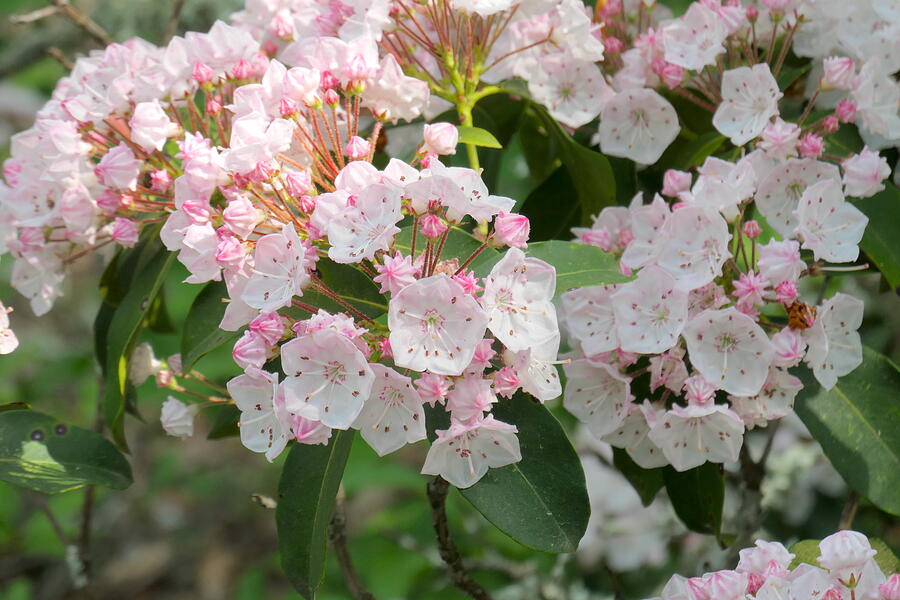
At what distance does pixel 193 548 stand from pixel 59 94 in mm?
3272

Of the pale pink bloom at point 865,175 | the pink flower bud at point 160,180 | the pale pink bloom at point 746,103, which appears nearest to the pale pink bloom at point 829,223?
the pale pink bloom at point 865,175

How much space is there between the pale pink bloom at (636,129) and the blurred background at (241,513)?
79 centimetres

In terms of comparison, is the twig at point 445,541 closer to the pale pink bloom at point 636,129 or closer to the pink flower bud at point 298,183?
the pink flower bud at point 298,183

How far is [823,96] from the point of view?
1765mm

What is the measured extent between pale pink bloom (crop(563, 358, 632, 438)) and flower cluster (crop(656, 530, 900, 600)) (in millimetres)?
268

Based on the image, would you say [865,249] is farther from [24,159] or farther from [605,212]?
[24,159]

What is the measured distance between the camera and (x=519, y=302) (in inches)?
50.5

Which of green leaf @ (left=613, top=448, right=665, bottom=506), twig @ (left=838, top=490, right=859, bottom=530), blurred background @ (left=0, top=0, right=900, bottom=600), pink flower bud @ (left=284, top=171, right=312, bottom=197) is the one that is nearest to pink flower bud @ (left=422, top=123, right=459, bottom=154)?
pink flower bud @ (left=284, top=171, right=312, bottom=197)

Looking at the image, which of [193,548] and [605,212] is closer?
[605,212]

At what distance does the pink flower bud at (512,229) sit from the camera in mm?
1321

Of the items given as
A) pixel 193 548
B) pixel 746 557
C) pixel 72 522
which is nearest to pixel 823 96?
pixel 746 557

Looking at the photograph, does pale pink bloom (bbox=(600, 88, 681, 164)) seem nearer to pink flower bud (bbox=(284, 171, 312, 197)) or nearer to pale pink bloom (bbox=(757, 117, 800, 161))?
pale pink bloom (bbox=(757, 117, 800, 161))

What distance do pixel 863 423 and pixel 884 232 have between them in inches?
12.2

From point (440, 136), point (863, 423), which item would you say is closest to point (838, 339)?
point (863, 423)
